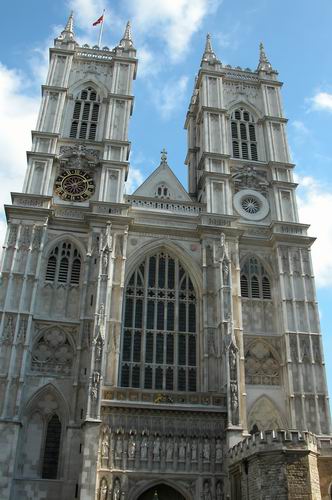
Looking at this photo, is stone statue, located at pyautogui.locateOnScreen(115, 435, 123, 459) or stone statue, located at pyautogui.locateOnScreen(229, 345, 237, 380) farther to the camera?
stone statue, located at pyautogui.locateOnScreen(229, 345, 237, 380)

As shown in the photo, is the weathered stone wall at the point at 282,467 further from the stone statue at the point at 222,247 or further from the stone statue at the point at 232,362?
the stone statue at the point at 222,247

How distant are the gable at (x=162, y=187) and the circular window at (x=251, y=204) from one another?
317cm

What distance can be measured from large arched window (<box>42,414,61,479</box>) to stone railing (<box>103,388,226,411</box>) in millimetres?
2955

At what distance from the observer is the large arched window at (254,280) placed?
31.5 metres

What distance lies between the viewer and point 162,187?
3488 centimetres

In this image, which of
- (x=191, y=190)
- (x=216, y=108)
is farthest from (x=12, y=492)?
(x=216, y=108)

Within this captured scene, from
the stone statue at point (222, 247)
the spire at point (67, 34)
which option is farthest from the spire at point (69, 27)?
the stone statue at point (222, 247)

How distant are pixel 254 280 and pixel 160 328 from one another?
651cm

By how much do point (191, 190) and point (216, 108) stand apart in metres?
5.94

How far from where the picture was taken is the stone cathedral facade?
24141mm

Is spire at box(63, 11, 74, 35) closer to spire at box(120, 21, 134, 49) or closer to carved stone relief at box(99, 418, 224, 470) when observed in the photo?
spire at box(120, 21, 134, 49)

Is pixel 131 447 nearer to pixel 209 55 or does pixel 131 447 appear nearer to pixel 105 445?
pixel 105 445

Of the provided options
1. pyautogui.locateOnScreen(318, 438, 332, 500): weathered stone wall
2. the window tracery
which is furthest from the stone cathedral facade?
the window tracery

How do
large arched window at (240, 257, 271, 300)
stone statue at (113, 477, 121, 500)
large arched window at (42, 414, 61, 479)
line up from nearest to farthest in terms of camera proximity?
1. stone statue at (113, 477, 121, 500)
2. large arched window at (42, 414, 61, 479)
3. large arched window at (240, 257, 271, 300)
